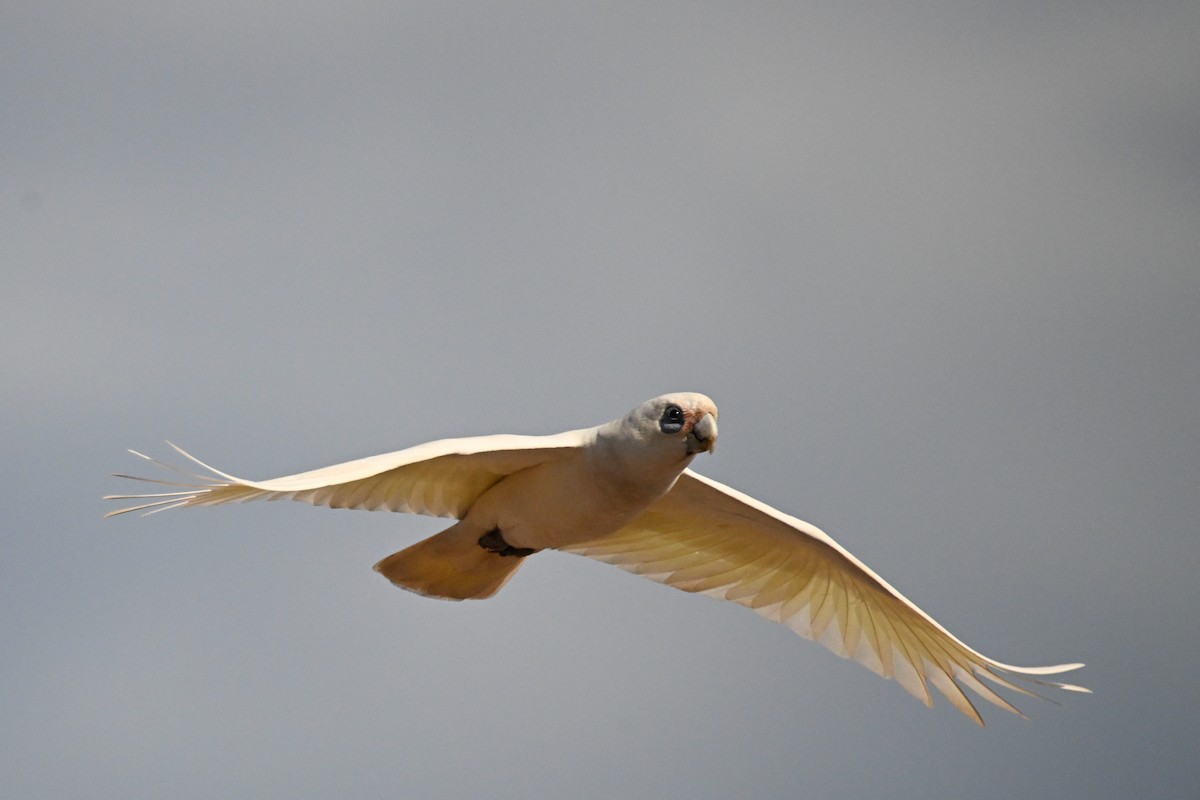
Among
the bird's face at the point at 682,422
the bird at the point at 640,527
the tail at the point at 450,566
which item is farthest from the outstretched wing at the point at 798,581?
the bird's face at the point at 682,422

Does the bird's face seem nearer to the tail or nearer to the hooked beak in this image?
the hooked beak

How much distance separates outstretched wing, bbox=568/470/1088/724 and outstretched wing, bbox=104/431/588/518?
3.56 feet

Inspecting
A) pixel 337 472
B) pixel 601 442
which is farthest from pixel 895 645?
pixel 337 472

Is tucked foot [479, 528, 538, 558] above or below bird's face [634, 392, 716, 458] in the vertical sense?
below

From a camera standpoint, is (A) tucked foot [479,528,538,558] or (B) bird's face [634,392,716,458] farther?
(A) tucked foot [479,528,538,558]

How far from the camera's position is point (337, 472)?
9.88 metres

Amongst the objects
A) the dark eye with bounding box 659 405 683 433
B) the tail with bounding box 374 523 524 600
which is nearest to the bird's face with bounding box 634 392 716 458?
the dark eye with bounding box 659 405 683 433

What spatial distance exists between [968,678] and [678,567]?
6.59 ft

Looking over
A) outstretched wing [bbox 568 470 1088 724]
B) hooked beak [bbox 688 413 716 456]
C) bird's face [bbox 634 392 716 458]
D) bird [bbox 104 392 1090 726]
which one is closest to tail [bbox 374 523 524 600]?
bird [bbox 104 392 1090 726]

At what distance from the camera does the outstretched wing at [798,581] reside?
11516 mm

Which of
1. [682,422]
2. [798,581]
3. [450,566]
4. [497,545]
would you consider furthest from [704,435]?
[798,581]

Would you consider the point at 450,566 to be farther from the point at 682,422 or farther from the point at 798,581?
the point at 798,581

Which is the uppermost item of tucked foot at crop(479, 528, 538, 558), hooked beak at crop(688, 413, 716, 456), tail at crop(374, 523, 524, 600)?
hooked beak at crop(688, 413, 716, 456)

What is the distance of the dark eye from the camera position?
32.0 ft
